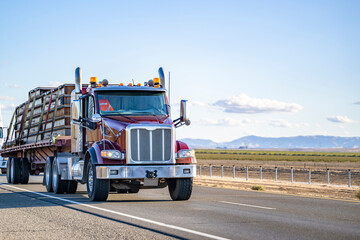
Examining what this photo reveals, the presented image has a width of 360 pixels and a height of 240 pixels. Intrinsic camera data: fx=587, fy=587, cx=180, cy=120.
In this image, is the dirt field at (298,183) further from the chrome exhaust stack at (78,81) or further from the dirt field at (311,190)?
the chrome exhaust stack at (78,81)

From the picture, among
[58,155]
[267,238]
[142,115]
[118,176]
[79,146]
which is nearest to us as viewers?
[267,238]

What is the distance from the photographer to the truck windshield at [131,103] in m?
15.8

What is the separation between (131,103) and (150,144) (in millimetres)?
1671

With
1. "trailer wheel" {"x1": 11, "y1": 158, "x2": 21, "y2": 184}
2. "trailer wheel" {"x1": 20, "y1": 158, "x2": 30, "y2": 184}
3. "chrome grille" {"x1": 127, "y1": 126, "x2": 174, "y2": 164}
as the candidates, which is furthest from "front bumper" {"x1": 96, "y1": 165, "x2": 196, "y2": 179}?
"trailer wheel" {"x1": 11, "y1": 158, "x2": 21, "y2": 184}

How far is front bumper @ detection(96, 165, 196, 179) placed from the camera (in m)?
14.6

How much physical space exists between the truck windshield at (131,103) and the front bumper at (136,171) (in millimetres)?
1703

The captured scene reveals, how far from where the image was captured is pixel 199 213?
1245cm

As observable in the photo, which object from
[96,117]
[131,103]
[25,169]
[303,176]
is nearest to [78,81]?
[131,103]

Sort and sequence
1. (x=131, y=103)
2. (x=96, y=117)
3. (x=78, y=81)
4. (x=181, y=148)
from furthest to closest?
(x=78, y=81)
(x=131, y=103)
(x=181, y=148)
(x=96, y=117)

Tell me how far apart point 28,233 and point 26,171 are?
1659cm

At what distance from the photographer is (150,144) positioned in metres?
14.8

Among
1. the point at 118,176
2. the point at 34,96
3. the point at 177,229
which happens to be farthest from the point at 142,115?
the point at 34,96

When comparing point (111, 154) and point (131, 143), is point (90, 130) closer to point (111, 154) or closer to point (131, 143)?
point (111, 154)

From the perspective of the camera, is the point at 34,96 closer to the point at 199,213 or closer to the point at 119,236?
the point at 199,213
